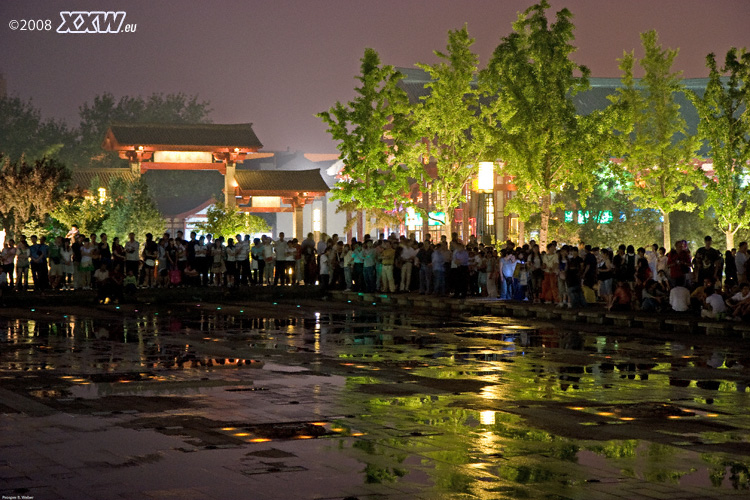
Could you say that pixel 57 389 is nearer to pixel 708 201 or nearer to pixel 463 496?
pixel 463 496

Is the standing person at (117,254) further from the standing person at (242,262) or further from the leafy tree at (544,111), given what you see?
the leafy tree at (544,111)

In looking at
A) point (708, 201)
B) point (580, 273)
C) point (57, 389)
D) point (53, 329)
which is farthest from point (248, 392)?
point (708, 201)

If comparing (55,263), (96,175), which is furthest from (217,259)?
(96,175)

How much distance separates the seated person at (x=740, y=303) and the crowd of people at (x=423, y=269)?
0.06 ft

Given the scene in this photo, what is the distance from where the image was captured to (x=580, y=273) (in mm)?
23266

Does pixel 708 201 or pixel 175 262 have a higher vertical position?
pixel 708 201

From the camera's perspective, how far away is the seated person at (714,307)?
19.6 m

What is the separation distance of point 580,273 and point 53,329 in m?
11.6

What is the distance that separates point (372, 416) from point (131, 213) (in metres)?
39.3

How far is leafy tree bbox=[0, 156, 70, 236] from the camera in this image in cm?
3575

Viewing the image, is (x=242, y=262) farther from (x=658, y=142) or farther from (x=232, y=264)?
(x=658, y=142)

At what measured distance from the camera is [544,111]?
104 ft

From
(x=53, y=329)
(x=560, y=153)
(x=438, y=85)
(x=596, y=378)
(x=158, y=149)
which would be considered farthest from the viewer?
(x=158, y=149)

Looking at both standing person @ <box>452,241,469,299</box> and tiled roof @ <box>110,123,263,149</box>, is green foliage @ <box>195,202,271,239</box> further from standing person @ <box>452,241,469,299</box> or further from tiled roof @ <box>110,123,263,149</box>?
standing person @ <box>452,241,469,299</box>
